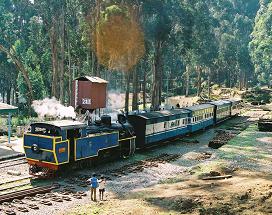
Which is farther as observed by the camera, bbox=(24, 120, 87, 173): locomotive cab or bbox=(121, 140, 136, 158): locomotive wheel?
bbox=(121, 140, 136, 158): locomotive wheel

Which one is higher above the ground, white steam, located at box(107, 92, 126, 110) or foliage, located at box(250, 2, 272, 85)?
foliage, located at box(250, 2, 272, 85)

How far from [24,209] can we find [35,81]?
50.6 meters

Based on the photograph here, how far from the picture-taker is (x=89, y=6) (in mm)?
50875

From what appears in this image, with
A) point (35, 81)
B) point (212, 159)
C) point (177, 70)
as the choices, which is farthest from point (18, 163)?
point (177, 70)

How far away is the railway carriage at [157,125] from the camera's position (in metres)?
28.7

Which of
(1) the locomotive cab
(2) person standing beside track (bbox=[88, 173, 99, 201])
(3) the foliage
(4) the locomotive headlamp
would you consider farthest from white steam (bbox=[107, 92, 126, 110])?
(2) person standing beside track (bbox=[88, 173, 99, 201])

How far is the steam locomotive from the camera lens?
65.1 ft

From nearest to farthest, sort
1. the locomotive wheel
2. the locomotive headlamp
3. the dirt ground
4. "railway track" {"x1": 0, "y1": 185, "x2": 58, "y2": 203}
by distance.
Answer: the dirt ground
"railway track" {"x1": 0, "y1": 185, "x2": 58, "y2": 203}
the locomotive headlamp
the locomotive wheel

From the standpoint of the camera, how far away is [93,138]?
22.2 m

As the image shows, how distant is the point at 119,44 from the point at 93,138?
1049 inches

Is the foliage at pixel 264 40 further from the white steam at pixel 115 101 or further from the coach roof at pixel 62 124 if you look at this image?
the coach roof at pixel 62 124

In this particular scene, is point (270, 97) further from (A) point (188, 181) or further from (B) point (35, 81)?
(A) point (188, 181)

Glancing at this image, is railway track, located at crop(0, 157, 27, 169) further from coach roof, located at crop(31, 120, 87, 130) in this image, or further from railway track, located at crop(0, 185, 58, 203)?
railway track, located at crop(0, 185, 58, 203)

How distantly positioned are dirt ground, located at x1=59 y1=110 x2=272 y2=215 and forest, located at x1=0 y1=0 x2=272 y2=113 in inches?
974
